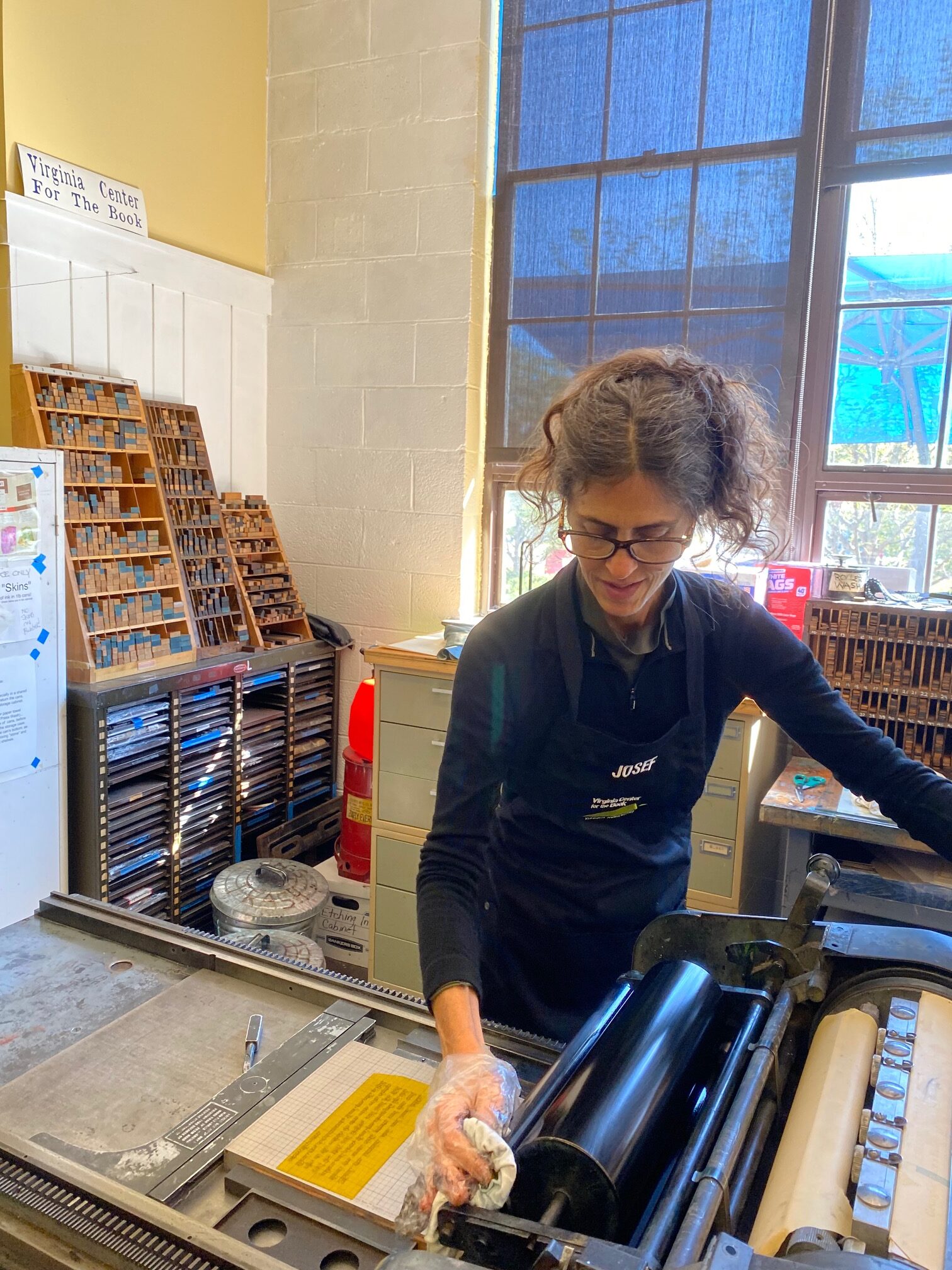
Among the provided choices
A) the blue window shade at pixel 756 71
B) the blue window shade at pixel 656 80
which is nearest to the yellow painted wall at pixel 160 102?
the blue window shade at pixel 656 80

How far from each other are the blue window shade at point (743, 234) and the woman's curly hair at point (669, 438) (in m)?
1.84

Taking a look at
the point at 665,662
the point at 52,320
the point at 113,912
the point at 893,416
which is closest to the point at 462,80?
the point at 52,320

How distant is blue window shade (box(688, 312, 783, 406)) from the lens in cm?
290

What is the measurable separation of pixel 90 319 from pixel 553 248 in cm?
153

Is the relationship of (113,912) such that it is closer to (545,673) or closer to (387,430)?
(545,673)

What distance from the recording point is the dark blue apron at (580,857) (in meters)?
1.28

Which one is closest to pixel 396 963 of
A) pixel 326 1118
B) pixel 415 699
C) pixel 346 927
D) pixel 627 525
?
pixel 346 927

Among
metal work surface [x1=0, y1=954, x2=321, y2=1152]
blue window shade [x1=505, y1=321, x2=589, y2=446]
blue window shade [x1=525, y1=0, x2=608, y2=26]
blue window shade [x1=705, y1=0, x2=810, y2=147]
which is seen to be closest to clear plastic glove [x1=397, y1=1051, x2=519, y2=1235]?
metal work surface [x1=0, y1=954, x2=321, y2=1152]

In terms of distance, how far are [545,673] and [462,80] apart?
275 centimetres

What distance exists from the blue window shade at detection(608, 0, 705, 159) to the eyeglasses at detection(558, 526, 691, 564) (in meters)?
2.36

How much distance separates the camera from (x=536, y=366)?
329cm

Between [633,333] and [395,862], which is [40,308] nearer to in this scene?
[633,333]

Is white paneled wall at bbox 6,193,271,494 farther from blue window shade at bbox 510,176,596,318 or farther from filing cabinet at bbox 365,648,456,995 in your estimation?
filing cabinet at bbox 365,648,456,995

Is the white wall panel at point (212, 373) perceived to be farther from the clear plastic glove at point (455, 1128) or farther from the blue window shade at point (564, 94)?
the clear plastic glove at point (455, 1128)
